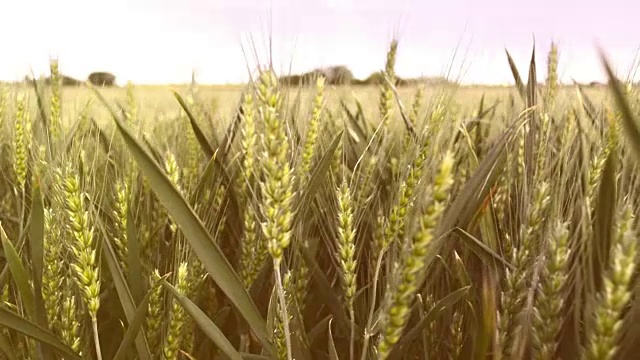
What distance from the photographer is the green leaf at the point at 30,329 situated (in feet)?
1.87

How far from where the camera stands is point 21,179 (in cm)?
82

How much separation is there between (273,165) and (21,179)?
19.9 inches

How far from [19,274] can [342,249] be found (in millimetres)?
334

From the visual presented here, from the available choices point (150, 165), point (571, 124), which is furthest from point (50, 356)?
point (571, 124)

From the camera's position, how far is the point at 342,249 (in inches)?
22.0

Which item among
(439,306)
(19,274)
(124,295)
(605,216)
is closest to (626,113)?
(605,216)

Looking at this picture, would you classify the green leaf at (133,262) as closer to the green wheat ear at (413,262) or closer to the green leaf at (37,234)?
the green leaf at (37,234)

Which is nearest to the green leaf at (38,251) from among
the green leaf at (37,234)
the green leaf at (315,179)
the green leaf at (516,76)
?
the green leaf at (37,234)

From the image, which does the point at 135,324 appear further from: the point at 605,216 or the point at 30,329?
the point at 605,216

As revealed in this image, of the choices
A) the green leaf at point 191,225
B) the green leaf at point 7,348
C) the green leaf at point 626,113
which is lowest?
the green leaf at point 7,348

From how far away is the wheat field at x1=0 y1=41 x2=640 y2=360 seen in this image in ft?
1.55

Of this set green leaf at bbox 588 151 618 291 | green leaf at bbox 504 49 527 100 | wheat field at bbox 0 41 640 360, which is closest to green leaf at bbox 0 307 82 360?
wheat field at bbox 0 41 640 360

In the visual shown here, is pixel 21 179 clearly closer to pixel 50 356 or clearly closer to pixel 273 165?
pixel 50 356

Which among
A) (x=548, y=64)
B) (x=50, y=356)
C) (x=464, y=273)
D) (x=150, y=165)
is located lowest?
(x=50, y=356)
